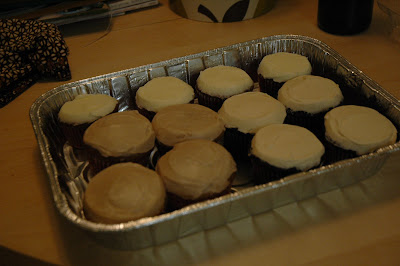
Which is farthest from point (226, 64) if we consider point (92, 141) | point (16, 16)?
point (16, 16)

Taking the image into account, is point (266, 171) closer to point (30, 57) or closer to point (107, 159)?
point (107, 159)

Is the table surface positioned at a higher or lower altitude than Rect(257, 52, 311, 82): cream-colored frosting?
lower

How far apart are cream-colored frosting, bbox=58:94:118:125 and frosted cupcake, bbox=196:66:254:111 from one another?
278 mm

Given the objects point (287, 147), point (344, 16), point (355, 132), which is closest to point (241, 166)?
point (287, 147)

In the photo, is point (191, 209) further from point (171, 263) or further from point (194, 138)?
point (194, 138)

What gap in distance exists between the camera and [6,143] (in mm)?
1175

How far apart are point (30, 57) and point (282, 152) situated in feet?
3.27

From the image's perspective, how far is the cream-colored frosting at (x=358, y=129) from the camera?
0.93 meters

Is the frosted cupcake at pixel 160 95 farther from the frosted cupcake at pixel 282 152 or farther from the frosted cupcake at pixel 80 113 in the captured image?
the frosted cupcake at pixel 282 152

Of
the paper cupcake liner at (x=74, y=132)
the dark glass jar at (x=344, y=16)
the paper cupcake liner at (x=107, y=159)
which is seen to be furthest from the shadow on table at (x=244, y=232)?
the dark glass jar at (x=344, y=16)

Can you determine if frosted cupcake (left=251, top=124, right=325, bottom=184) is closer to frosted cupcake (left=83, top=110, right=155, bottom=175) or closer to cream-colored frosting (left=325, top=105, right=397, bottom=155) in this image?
cream-colored frosting (left=325, top=105, right=397, bottom=155)

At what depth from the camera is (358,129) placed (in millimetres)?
971

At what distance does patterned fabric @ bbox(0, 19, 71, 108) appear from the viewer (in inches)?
53.6

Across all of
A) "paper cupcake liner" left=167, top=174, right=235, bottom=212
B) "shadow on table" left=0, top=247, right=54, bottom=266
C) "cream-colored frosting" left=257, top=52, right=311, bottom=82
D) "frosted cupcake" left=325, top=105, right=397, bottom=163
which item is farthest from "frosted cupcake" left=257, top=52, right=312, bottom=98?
"shadow on table" left=0, top=247, right=54, bottom=266
